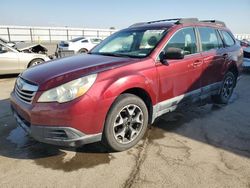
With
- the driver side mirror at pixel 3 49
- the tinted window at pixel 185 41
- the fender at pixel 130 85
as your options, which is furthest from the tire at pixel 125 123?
the driver side mirror at pixel 3 49

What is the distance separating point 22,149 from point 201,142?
2593mm

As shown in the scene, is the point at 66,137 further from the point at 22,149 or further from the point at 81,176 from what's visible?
the point at 22,149

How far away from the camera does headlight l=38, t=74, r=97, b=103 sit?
10.4ft

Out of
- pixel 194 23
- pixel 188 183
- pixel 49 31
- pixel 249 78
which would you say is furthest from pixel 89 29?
pixel 188 183

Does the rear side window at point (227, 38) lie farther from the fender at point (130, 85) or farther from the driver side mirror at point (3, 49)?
the driver side mirror at point (3, 49)

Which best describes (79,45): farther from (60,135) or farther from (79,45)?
(60,135)

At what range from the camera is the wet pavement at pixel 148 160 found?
3.06m

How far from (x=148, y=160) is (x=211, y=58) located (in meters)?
2.55

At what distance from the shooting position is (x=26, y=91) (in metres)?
3.51

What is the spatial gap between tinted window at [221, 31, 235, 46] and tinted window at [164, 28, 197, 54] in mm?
1349

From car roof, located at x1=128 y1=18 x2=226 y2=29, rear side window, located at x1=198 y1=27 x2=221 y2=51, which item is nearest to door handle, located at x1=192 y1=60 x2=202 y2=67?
rear side window, located at x1=198 y1=27 x2=221 y2=51

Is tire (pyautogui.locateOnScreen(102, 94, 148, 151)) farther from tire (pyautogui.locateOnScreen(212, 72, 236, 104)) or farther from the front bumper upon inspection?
tire (pyautogui.locateOnScreen(212, 72, 236, 104))

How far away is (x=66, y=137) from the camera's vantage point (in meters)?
3.24

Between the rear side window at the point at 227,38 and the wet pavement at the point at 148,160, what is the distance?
1.92 metres
